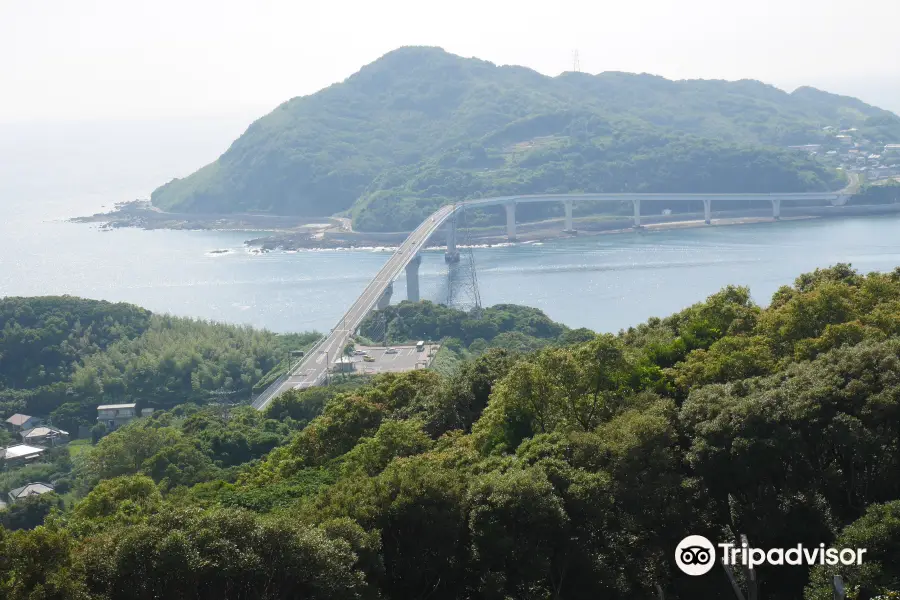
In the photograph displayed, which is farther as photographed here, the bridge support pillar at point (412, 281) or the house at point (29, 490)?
the bridge support pillar at point (412, 281)

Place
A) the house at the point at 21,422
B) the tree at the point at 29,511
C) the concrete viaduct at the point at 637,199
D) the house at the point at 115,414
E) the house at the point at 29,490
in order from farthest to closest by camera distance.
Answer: the concrete viaduct at the point at 637,199 → the house at the point at 115,414 → the house at the point at 21,422 → the house at the point at 29,490 → the tree at the point at 29,511

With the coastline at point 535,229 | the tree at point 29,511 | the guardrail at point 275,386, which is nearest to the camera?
the tree at point 29,511

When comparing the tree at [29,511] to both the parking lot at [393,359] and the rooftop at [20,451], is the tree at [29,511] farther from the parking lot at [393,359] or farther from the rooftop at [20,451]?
the parking lot at [393,359]

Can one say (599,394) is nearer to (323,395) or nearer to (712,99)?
(323,395)

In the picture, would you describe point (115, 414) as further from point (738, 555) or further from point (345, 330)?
point (738, 555)

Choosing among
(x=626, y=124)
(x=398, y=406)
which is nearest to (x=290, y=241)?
(x=626, y=124)

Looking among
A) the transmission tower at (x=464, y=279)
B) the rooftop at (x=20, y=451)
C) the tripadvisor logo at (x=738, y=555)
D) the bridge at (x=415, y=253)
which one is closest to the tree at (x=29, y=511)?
the rooftop at (x=20, y=451)
